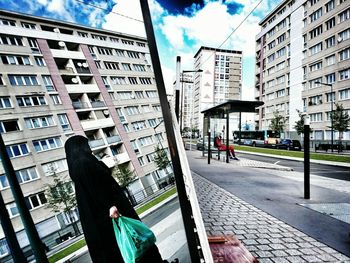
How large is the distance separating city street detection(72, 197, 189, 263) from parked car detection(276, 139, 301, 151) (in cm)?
3101

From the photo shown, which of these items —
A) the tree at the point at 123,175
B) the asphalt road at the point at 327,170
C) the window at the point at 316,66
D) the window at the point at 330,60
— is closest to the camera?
the tree at the point at 123,175

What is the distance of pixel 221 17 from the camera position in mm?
2367

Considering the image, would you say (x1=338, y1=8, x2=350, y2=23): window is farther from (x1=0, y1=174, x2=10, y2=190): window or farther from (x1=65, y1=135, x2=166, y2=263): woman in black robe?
(x1=0, y1=174, x2=10, y2=190): window

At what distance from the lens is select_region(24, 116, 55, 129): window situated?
1.02m

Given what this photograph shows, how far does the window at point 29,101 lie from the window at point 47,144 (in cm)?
17

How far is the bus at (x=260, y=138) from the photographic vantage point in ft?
113

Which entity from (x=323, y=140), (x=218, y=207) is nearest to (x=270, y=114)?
(x=323, y=140)

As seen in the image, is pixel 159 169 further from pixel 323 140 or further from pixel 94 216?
pixel 323 140

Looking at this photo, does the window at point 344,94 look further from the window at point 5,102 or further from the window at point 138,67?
the window at point 5,102

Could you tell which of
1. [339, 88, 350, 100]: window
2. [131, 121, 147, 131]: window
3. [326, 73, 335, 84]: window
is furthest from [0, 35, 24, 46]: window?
[326, 73, 335, 84]: window

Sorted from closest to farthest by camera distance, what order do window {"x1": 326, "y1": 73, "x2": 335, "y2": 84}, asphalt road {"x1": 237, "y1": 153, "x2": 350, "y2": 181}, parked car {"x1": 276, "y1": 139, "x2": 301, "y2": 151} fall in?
asphalt road {"x1": 237, "y1": 153, "x2": 350, "y2": 181}, parked car {"x1": 276, "y1": 139, "x2": 301, "y2": 151}, window {"x1": 326, "y1": 73, "x2": 335, "y2": 84}

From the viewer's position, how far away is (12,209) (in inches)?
40.3

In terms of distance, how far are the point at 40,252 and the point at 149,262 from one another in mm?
562

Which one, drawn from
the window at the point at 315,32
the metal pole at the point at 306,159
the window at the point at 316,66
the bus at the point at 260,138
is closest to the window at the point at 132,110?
the metal pole at the point at 306,159
